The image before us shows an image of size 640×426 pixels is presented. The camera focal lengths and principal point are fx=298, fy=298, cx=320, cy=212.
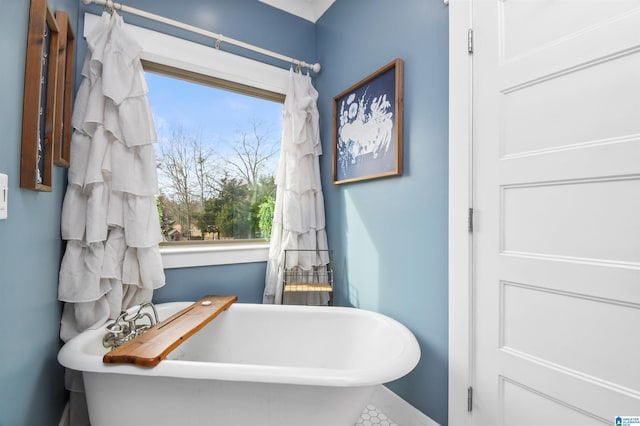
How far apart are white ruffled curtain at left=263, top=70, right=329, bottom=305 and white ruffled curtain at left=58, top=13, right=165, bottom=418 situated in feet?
2.53

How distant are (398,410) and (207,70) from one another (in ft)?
7.73

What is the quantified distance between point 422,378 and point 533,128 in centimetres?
121

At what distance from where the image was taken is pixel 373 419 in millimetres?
1572

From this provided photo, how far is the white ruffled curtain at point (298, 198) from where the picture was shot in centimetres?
212

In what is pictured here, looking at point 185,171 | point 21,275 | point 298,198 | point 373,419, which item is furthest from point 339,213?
point 21,275

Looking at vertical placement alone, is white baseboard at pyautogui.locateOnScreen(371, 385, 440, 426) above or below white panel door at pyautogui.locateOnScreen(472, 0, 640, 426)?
below

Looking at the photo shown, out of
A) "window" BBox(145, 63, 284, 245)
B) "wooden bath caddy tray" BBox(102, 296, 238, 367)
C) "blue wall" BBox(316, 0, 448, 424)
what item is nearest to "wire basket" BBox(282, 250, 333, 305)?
"blue wall" BBox(316, 0, 448, 424)

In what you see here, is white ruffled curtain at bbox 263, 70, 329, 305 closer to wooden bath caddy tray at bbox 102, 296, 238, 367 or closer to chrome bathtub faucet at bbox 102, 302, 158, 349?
wooden bath caddy tray at bbox 102, 296, 238, 367

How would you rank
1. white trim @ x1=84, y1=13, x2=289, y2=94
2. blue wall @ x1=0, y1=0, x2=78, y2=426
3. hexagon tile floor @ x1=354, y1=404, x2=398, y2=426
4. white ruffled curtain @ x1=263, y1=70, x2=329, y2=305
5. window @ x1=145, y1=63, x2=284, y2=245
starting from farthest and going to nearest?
1. white ruffled curtain @ x1=263, y1=70, x2=329, y2=305
2. window @ x1=145, y1=63, x2=284, y2=245
3. white trim @ x1=84, y1=13, x2=289, y2=94
4. hexagon tile floor @ x1=354, y1=404, x2=398, y2=426
5. blue wall @ x1=0, y1=0, x2=78, y2=426

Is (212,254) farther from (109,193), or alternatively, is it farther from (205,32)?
(205,32)

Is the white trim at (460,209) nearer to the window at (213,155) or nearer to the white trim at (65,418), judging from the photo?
the window at (213,155)

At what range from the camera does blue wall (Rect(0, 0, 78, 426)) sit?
0.85m

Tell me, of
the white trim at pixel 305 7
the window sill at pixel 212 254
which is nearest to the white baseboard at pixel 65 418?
the window sill at pixel 212 254

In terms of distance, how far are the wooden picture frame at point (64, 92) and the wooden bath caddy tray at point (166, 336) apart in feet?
2.76
